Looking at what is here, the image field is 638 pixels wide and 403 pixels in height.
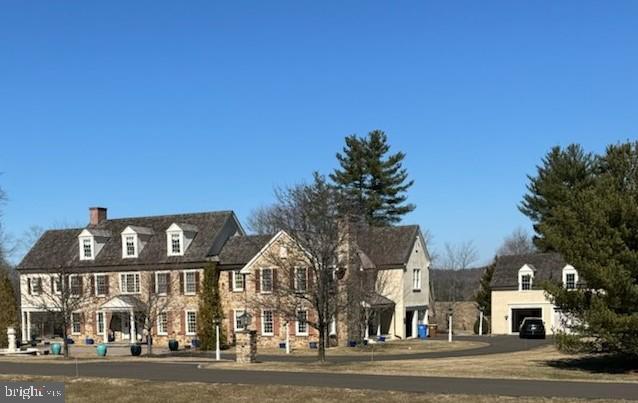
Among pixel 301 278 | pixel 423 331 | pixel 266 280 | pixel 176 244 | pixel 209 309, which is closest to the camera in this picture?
pixel 301 278

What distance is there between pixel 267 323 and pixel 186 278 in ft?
23.3

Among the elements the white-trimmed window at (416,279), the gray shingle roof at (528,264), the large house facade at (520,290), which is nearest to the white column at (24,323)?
the white-trimmed window at (416,279)

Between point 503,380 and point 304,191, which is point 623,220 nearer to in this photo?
point 503,380

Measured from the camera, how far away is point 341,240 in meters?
34.0

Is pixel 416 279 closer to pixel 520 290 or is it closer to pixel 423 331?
pixel 423 331

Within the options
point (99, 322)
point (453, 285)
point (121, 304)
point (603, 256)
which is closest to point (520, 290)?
point (453, 285)

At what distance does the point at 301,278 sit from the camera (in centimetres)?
4106

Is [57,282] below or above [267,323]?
above

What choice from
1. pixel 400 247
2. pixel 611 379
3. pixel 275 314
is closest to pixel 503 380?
pixel 611 379

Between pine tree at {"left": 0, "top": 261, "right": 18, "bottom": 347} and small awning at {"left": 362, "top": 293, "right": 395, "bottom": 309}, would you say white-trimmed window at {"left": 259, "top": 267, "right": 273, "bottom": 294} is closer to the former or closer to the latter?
small awning at {"left": 362, "top": 293, "right": 395, "bottom": 309}

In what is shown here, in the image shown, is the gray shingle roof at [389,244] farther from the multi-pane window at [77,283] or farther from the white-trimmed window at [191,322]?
the multi-pane window at [77,283]

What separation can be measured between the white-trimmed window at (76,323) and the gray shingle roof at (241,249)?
42.2 ft

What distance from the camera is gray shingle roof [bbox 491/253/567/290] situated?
6300 centimetres

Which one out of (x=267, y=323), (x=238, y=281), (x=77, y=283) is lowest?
(x=267, y=323)
